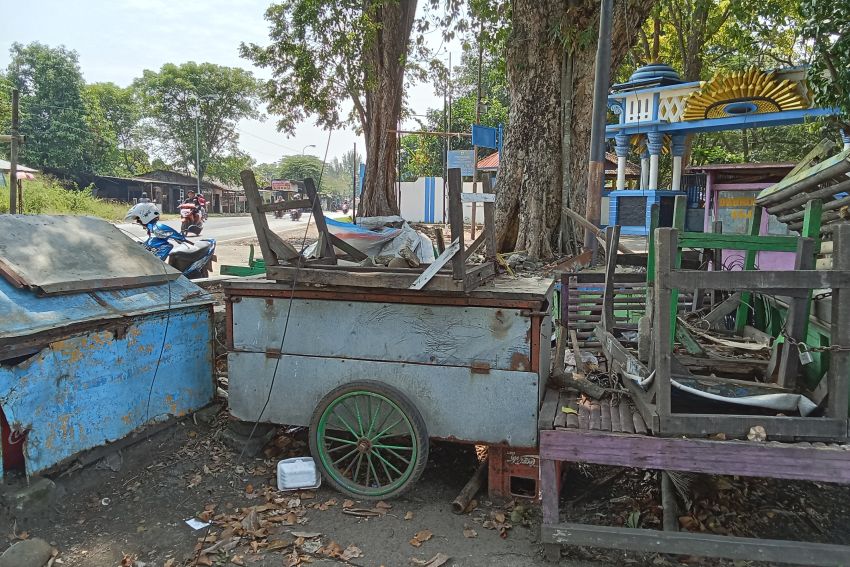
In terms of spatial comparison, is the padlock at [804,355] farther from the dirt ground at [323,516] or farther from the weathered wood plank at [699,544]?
the dirt ground at [323,516]

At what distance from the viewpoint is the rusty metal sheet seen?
3.67 metres

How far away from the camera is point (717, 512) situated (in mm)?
3438

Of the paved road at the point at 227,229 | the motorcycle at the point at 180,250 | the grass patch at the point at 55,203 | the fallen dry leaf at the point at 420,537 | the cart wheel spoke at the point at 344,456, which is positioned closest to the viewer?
the fallen dry leaf at the point at 420,537

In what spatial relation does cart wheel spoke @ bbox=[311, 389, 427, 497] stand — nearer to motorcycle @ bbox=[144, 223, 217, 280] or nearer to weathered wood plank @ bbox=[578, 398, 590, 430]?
weathered wood plank @ bbox=[578, 398, 590, 430]

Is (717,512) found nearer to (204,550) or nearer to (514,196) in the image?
(204,550)

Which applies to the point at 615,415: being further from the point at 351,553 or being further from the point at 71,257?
the point at 71,257

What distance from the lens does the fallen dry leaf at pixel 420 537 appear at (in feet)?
10.6

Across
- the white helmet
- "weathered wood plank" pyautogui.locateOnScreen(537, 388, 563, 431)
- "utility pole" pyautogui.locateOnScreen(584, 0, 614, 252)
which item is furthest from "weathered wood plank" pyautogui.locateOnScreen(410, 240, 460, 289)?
the white helmet

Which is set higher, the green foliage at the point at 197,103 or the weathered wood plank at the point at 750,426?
the green foliage at the point at 197,103

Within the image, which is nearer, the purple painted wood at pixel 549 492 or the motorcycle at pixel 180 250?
the purple painted wood at pixel 549 492

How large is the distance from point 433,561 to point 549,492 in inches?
27.6

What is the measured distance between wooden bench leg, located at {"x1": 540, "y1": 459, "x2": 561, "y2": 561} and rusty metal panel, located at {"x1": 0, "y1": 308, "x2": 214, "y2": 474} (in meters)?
2.75

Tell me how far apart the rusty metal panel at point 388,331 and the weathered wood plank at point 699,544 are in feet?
3.05

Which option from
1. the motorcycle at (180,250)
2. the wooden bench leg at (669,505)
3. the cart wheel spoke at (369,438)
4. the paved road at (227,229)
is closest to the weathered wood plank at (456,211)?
the cart wheel spoke at (369,438)
